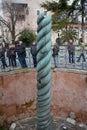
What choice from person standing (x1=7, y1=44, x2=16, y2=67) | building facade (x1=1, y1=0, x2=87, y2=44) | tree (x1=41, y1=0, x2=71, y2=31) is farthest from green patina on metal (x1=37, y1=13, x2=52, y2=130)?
building facade (x1=1, y1=0, x2=87, y2=44)

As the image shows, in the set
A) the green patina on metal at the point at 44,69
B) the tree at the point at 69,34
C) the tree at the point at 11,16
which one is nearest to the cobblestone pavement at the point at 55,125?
the green patina on metal at the point at 44,69

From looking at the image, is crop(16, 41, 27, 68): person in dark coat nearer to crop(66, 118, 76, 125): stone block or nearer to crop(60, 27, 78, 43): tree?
crop(66, 118, 76, 125): stone block

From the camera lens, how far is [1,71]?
14055mm

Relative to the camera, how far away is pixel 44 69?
12.9 feet

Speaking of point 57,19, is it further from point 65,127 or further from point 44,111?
point 44,111

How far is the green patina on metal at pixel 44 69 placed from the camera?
12.8 feet

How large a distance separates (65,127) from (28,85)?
2679 millimetres

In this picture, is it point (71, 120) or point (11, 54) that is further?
point (71, 120)

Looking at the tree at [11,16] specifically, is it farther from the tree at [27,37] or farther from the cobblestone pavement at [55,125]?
the cobblestone pavement at [55,125]

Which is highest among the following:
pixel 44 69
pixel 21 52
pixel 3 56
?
pixel 44 69

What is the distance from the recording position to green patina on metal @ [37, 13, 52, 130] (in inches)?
153

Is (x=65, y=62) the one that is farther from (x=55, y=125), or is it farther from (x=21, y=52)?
(x=55, y=125)

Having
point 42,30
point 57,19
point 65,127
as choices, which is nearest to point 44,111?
point 42,30

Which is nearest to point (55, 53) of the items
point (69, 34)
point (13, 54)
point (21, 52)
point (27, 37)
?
point (21, 52)
